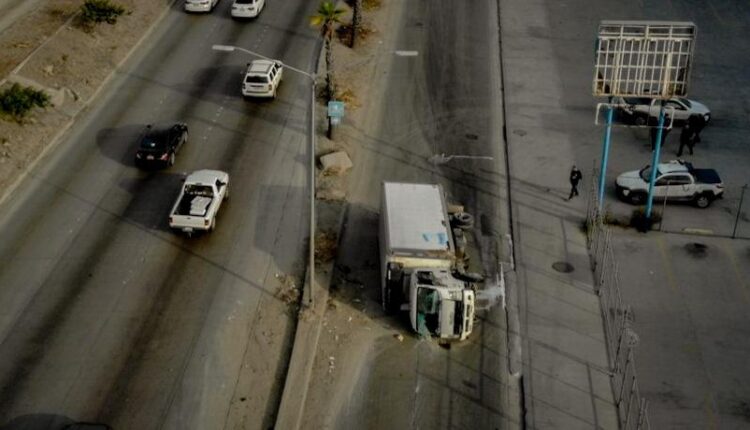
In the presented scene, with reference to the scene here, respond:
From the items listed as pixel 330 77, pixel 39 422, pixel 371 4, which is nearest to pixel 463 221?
pixel 330 77

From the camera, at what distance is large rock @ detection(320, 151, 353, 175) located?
4834 cm

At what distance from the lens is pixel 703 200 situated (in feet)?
149

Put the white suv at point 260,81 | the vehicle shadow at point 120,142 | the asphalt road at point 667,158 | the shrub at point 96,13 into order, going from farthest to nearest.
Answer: the shrub at point 96,13
the white suv at point 260,81
the vehicle shadow at point 120,142
the asphalt road at point 667,158

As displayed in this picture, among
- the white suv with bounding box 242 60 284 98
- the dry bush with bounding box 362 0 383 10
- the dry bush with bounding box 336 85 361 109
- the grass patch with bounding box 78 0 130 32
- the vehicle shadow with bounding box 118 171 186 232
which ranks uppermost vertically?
the grass patch with bounding box 78 0 130 32

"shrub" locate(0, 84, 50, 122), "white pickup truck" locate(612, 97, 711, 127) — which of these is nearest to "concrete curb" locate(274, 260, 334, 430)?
"shrub" locate(0, 84, 50, 122)

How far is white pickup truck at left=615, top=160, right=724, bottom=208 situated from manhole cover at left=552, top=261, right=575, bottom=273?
21.7 ft

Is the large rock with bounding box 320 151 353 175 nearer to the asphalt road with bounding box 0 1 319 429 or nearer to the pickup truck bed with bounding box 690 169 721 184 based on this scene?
the asphalt road with bounding box 0 1 319 429

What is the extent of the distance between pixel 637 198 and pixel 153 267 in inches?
881

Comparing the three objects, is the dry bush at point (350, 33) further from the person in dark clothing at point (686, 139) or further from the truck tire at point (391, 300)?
the truck tire at point (391, 300)

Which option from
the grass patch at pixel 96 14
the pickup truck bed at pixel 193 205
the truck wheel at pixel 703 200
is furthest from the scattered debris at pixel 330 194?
the grass patch at pixel 96 14

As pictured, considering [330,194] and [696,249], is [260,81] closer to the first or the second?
[330,194]

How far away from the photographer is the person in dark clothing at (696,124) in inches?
2005

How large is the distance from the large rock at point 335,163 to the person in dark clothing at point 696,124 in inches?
709

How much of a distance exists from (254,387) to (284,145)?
19.3 metres
